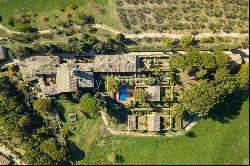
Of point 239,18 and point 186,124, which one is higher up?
point 239,18

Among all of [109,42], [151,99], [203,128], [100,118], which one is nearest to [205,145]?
[203,128]

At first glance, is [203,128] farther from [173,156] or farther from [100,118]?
[100,118]

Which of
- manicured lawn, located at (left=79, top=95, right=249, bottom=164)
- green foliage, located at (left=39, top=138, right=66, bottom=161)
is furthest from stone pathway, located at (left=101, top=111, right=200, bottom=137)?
green foliage, located at (left=39, top=138, right=66, bottom=161)

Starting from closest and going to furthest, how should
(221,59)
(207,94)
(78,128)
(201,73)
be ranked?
(221,59) < (207,94) < (201,73) < (78,128)

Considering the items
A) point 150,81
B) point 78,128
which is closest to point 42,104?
point 78,128

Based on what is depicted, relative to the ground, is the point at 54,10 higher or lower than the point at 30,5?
lower

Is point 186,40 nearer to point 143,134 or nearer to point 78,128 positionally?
point 143,134
